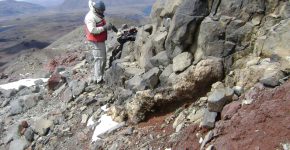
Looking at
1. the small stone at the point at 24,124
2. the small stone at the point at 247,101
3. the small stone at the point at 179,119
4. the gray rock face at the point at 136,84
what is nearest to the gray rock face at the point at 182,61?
the gray rock face at the point at 136,84

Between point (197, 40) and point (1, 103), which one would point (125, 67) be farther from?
point (1, 103)

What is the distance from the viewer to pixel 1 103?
22.1 meters

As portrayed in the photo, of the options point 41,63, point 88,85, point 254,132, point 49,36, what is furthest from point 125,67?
point 49,36

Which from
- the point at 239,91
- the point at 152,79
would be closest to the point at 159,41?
the point at 152,79

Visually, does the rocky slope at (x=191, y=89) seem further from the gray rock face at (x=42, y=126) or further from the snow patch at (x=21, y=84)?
the snow patch at (x=21, y=84)

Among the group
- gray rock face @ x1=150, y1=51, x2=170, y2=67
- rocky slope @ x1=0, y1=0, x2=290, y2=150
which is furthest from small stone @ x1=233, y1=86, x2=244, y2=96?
gray rock face @ x1=150, y1=51, x2=170, y2=67

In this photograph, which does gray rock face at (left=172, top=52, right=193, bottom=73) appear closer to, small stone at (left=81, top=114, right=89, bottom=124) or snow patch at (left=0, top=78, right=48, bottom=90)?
small stone at (left=81, top=114, right=89, bottom=124)

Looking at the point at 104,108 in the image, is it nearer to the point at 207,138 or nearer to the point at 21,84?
the point at 207,138

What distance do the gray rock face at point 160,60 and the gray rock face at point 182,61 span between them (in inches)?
23.2

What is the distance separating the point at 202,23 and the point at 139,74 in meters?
3.05

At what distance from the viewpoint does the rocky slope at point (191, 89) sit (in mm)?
8914

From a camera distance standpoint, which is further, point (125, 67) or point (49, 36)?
point (49, 36)

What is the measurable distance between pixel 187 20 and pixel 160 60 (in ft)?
5.38

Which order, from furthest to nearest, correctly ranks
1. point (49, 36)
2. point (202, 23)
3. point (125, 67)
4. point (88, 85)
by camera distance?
1. point (49, 36)
2. point (88, 85)
3. point (125, 67)
4. point (202, 23)
